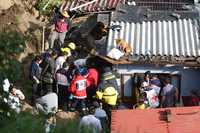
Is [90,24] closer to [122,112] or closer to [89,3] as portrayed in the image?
[89,3]

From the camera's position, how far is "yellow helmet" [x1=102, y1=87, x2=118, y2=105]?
1623cm

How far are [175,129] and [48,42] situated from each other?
7459 millimetres

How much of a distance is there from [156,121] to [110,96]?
317cm

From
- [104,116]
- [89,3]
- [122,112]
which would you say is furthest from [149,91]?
[89,3]

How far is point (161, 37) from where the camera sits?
18391 mm

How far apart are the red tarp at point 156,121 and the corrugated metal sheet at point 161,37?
14.3ft

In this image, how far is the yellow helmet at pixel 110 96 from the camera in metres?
16.2

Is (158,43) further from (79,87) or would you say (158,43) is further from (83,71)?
(79,87)

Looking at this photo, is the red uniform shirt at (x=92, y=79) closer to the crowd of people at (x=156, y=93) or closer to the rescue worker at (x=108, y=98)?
the rescue worker at (x=108, y=98)

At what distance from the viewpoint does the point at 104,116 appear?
48.3 ft

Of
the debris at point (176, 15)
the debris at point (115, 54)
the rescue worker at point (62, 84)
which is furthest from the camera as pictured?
the debris at point (176, 15)

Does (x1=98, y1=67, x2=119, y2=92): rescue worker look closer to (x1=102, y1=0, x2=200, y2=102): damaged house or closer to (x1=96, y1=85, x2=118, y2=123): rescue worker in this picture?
(x1=96, y1=85, x2=118, y2=123): rescue worker

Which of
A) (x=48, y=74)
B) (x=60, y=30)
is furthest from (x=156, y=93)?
(x=60, y=30)

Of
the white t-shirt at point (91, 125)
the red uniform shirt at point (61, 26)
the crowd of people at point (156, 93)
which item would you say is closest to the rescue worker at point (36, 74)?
the red uniform shirt at point (61, 26)
